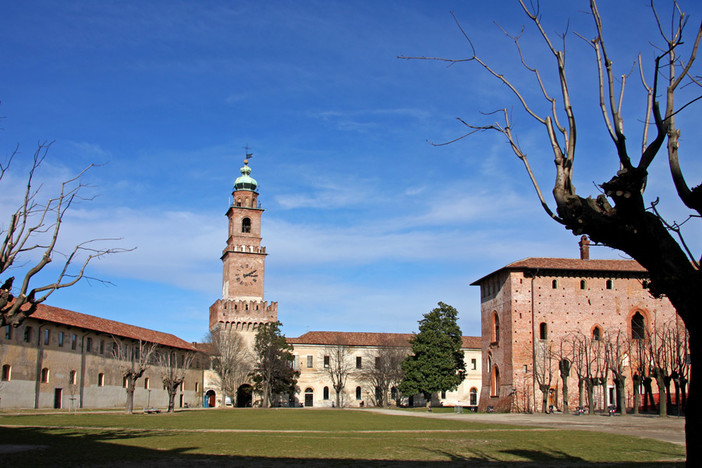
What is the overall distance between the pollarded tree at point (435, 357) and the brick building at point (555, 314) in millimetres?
9091

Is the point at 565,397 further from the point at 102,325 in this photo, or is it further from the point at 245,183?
the point at 245,183

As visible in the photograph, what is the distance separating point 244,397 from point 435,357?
994 inches

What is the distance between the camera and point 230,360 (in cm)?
7175

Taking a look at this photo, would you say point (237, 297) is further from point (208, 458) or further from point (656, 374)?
point (208, 458)

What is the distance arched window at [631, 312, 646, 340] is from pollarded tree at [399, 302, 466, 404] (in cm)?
1597

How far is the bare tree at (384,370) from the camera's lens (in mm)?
76438

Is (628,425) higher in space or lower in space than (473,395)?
higher

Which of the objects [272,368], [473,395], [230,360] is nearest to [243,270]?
[230,360]

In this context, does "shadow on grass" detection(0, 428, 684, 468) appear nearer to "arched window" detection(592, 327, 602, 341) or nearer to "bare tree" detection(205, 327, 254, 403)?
"arched window" detection(592, 327, 602, 341)

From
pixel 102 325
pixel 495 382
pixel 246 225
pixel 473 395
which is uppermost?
pixel 246 225

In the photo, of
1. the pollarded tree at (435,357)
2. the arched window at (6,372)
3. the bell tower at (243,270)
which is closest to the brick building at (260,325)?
the bell tower at (243,270)

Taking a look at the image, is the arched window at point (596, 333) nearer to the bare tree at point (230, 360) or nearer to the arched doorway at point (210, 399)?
the bare tree at point (230, 360)

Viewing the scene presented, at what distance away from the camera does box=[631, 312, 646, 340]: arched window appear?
162 ft

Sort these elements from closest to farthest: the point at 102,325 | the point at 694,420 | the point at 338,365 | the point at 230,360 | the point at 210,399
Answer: the point at 694,420 < the point at 102,325 < the point at 230,360 < the point at 210,399 < the point at 338,365
